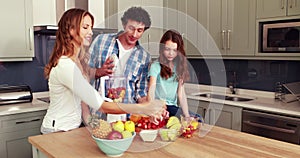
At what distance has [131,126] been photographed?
1.22m

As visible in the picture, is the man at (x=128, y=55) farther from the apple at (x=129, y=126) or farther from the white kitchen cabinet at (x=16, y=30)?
the white kitchen cabinet at (x=16, y=30)

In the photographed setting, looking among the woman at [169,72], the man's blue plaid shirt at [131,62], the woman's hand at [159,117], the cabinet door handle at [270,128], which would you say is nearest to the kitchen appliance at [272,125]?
the cabinet door handle at [270,128]

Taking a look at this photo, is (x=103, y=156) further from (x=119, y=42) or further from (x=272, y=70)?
(x=272, y=70)

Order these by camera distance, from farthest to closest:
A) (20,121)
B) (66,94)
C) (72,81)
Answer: (20,121), (66,94), (72,81)

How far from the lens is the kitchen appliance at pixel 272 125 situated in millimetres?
2227

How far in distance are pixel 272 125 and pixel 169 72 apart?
1474mm

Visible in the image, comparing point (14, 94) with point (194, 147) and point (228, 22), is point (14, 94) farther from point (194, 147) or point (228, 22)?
point (228, 22)

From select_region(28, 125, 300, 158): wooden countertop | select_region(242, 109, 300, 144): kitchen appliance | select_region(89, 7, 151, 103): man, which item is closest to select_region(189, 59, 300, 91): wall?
select_region(242, 109, 300, 144): kitchen appliance

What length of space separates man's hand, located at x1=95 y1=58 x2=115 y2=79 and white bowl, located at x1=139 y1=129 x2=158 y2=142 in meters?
0.32

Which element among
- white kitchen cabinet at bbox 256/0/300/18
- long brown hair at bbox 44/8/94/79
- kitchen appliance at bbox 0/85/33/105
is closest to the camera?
long brown hair at bbox 44/8/94/79

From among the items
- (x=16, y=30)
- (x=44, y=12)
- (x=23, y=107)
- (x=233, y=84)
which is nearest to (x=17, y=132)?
(x=23, y=107)

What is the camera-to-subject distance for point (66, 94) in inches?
58.4

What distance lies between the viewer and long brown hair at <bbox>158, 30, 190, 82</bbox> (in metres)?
1.20

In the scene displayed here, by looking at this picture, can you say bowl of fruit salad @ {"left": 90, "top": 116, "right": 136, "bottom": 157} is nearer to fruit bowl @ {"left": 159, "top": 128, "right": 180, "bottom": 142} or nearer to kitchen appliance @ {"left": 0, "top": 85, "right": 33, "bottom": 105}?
fruit bowl @ {"left": 159, "top": 128, "right": 180, "bottom": 142}
